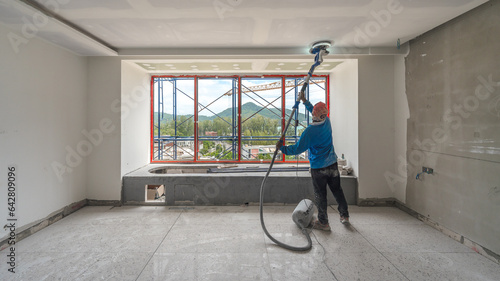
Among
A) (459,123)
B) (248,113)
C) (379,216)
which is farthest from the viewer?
(248,113)

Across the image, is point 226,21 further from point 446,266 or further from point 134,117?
point 446,266

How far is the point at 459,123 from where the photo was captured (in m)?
2.24

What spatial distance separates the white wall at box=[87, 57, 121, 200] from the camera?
327cm

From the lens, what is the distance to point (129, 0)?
1884 millimetres

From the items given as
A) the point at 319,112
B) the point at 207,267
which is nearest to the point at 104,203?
the point at 207,267

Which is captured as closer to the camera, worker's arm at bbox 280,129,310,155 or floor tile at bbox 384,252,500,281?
floor tile at bbox 384,252,500,281

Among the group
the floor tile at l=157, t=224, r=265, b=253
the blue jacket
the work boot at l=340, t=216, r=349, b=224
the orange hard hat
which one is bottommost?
the floor tile at l=157, t=224, r=265, b=253

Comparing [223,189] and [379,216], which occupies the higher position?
[223,189]

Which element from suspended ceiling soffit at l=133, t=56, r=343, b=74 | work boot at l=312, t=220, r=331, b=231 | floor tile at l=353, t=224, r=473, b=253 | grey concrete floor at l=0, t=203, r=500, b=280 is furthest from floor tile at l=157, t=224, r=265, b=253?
suspended ceiling soffit at l=133, t=56, r=343, b=74

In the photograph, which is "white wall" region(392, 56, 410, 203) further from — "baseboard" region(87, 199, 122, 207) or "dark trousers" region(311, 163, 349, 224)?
"baseboard" region(87, 199, 122, 207)

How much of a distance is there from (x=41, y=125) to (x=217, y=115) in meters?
2.77

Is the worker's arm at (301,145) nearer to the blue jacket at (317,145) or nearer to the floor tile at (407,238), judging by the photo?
the blue jacket at (317,145)

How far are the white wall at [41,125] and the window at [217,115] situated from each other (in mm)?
1417

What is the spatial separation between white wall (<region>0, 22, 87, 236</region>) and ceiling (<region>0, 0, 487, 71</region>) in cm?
25
